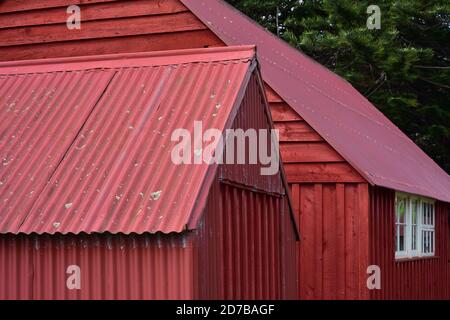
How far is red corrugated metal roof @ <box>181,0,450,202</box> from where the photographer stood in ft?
45.5

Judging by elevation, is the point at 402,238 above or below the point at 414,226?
below

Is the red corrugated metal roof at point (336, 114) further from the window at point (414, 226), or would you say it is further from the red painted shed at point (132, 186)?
the red painted shed at point (132, 186)

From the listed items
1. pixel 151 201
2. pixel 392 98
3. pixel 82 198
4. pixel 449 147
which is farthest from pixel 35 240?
pixel 449 147

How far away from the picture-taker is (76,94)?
10.2 m

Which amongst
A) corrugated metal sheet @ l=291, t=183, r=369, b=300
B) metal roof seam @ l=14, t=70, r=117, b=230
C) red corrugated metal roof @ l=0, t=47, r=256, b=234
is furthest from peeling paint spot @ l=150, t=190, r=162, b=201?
corrugated metal sheet @ l=291, t=183, r=369, b=300

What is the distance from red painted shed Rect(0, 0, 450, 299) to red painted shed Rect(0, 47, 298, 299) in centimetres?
284

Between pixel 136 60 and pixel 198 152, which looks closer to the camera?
pixel 198 152

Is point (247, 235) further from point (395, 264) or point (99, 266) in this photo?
point (395, 264)

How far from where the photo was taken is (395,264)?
15.9 metres

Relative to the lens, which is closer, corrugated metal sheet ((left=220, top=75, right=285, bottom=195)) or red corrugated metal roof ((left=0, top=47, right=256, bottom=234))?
red corrugated metal roof ((left=0, top=47, right=256, bottom=234))

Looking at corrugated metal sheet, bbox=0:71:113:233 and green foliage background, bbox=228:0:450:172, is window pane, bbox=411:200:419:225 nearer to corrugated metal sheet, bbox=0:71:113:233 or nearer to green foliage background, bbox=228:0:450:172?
corrugated metal sheet, bbox=0:71:113:233

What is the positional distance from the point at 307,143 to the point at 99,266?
619 cm

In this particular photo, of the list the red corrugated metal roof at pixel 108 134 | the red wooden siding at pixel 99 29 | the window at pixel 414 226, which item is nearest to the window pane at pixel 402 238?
the window at pixel 414 226

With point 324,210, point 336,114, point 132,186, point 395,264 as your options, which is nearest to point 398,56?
point 336,114
